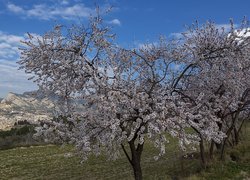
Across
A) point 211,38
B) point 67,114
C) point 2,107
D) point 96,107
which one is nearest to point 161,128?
point 96,107

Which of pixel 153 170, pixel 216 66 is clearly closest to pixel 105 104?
pixel 216 66

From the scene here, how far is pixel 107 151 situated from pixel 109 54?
9.67 ft

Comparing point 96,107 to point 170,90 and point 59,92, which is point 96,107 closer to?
point 59,92

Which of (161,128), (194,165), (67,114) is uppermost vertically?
(67,114)

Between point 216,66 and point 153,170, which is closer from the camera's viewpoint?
point 216,66

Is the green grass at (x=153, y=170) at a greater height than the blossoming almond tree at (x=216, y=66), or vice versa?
the blossoming almond tree at (x=216, y=66)

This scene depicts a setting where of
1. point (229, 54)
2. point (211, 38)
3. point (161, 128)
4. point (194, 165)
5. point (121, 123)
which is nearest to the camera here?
point (161, 128)

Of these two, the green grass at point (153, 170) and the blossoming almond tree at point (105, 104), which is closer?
the blossoming almond tree at point (105, 104)

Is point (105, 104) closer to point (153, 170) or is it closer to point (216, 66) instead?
point (216, 66)

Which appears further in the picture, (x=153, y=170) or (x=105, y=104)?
(x=153, y=170)

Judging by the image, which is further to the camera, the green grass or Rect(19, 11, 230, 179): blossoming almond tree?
→ the green grass

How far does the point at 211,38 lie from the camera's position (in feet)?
47.5

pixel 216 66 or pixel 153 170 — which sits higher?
pixel 216 66

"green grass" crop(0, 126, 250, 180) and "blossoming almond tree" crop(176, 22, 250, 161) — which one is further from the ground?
"blossoming almond tree" crop(176, 22, 250, 161)
